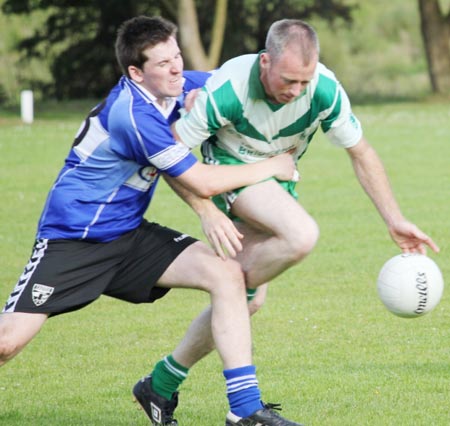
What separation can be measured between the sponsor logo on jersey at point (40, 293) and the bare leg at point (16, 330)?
8cm

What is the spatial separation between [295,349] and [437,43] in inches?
1298

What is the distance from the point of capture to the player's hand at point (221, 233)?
19.2ft

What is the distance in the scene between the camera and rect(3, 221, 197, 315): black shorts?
5.96 metres

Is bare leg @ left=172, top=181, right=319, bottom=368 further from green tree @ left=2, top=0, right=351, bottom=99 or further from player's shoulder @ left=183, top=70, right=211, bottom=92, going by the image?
green tree @ left=2, top=0, right=351, bottom=99

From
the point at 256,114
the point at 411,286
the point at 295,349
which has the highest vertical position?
the point at 256,114

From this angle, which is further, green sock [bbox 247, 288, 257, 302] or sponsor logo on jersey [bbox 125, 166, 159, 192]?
green sock [bbox 247, 288, 257, 302]

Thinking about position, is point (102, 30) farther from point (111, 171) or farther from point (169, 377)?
point (111, 171)

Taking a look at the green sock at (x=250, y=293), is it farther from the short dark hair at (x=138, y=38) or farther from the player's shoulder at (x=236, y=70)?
the short dark hair at (x=138, y=38)

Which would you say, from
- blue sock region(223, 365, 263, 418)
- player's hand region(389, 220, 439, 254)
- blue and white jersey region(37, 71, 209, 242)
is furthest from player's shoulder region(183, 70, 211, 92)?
blue sock region(223, 365, 263, 418)

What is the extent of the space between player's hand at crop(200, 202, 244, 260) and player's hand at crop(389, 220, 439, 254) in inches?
37.8

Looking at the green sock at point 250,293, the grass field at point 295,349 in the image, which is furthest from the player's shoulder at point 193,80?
the grass field at point 295,349

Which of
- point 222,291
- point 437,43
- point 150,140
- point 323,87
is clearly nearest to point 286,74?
point 323,87

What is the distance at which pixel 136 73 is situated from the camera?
5.96 metres

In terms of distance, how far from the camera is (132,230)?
622 cm
